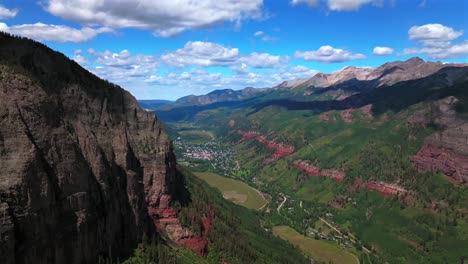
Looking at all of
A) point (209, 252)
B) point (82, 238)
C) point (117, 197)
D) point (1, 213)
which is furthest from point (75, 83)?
point (209, 252)

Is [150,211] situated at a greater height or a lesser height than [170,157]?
lesser

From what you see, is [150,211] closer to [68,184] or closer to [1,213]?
[68,184]

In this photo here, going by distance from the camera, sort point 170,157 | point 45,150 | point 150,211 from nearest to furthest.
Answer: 1. point 45,150
2. point 150,211
3. point 170,157

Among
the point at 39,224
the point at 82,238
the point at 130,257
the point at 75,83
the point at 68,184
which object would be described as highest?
the point at 75,83

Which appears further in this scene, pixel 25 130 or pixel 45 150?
pixel 45 150

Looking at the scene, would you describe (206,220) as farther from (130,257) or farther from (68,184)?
(68,184)

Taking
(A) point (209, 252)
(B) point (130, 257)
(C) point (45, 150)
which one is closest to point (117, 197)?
(B) point (130, 257)

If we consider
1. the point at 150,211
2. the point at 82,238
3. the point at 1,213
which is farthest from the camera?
the point at 150,211
